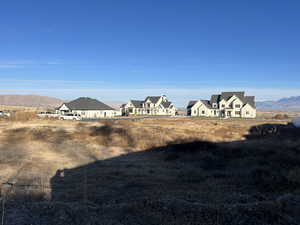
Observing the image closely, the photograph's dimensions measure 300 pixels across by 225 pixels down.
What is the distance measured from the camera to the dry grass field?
24.7 ft

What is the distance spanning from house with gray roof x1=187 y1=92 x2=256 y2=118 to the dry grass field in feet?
126

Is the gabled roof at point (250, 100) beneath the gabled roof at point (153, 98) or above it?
beneath

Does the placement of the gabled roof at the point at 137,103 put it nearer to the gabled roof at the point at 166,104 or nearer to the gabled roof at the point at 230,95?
the gabled roof at the point at 166,104

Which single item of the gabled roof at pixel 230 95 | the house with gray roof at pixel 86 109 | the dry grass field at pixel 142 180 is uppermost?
the gabled roof at pixel 230 95

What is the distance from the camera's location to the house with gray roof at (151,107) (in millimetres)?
74875

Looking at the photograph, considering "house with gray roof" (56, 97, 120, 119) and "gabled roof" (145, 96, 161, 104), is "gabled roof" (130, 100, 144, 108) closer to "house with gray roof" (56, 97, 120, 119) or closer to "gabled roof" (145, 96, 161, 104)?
"gabled roof" (145, 96, 161, 104)

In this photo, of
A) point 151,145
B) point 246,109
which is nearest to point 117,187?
point 151,145

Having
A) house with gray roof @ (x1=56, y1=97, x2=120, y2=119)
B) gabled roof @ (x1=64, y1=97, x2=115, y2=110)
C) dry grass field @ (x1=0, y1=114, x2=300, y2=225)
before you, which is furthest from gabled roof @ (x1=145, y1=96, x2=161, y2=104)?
dry grass field @ (x1=0, y1=114, x2=300, y2=225)

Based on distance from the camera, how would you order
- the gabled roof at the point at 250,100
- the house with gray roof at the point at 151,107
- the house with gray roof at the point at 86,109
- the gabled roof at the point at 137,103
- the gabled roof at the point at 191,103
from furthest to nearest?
1. the gabled roof at the point at 137,103
2. the house with gray roof at the point at 151,107
3. the gabled roof at the point at 191,103
4. the gabled roof at the point at 250,100
5. the house with gray roof at the point at 86,109

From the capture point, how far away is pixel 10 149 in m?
21.0

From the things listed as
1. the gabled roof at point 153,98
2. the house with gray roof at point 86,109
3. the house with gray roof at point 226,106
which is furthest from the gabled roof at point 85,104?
the house with gray roof at point 226,106

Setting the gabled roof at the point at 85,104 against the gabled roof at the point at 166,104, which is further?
the gabled roof at the point at 166,104

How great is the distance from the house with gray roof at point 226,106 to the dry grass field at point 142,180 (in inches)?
1513

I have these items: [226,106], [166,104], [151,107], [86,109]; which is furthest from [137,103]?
[226,106]
